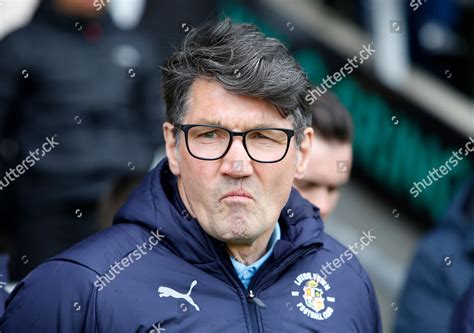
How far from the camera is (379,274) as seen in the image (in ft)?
27.3

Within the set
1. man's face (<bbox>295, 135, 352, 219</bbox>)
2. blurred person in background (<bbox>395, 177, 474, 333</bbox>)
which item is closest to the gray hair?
man's face (<bbox>295, 135, 352, 219</bbox>)

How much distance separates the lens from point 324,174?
466 cm

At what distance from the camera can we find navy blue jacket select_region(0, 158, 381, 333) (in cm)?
A: 314

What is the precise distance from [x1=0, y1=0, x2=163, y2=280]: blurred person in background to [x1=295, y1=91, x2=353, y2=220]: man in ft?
4.86

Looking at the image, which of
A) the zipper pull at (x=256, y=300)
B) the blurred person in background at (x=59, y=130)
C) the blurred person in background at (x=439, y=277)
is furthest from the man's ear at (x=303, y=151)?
the blurred person in background at (x=59, y=130)

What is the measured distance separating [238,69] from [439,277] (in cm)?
222

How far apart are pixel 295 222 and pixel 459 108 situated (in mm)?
5503

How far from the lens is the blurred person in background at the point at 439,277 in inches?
199

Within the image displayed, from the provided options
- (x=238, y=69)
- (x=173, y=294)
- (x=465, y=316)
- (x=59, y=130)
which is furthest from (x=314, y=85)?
(x=173, y=294)

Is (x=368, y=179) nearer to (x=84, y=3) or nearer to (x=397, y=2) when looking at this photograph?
(x=397, y=2)

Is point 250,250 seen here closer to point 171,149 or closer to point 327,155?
point 171,149

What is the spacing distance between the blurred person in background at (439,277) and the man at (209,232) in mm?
1643

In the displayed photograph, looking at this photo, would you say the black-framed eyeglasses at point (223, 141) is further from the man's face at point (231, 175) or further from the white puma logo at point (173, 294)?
the white puma logo at point (173, 294)

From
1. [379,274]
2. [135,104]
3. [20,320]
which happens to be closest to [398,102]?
[379,274]
